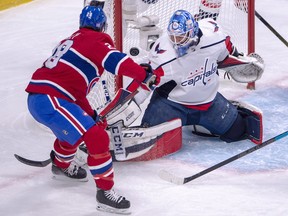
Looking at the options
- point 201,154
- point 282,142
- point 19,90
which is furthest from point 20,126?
point 282,142

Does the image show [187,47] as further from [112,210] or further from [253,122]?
[112,210]

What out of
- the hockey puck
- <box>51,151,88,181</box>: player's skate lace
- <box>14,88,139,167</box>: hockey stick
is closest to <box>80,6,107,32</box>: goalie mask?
<box>14,88,139,167</box>: hockey stick

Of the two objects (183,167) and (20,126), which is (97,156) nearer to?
(183,167)

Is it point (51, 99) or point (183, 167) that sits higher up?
point (51, 99)

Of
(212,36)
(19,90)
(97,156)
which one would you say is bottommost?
(19,90)

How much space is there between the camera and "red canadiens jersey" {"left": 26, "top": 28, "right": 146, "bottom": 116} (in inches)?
114

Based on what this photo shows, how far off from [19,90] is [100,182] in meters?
1.72

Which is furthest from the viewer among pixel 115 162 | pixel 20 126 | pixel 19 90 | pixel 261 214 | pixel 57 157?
pixel 19 90

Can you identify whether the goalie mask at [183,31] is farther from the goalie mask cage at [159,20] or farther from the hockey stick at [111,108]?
the goalie mask cage at [159,20]

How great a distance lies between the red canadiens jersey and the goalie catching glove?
39.3 inches

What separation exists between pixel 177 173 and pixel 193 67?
1.73 feet

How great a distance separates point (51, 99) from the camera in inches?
116

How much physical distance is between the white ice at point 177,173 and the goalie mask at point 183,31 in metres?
0.50

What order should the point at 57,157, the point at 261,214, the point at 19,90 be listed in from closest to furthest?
the point at 261,214, the point at 57,157, the point at 19,90
